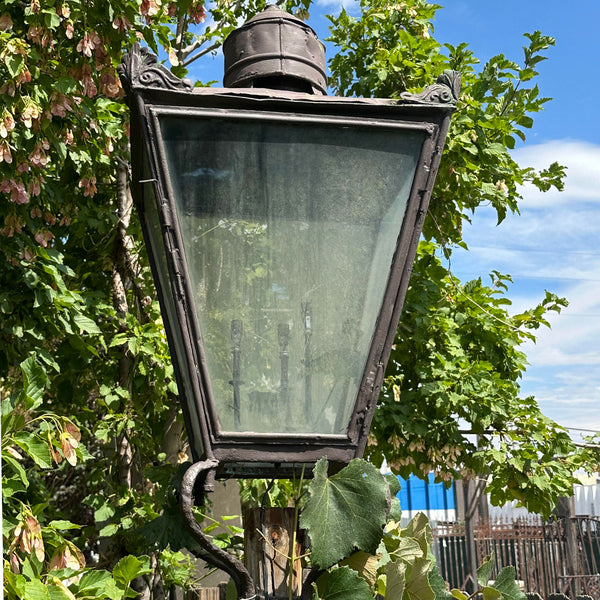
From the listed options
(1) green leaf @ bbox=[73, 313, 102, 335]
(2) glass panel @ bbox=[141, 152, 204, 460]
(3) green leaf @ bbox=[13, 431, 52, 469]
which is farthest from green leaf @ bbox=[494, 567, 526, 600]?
(1) green leaf @ bbox=[73, 313, 102, 335]

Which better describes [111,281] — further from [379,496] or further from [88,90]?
[379,496]

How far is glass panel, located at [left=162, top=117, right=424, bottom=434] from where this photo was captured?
156cm

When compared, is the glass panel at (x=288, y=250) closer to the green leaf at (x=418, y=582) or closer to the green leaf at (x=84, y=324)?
the green leaf at (x=418, y=582)

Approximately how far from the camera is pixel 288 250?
1.62 m

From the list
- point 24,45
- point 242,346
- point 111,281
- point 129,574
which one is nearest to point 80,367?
point 111,281

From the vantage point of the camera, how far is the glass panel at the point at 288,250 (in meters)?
1.56

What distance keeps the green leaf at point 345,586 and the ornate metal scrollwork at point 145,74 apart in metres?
0.98

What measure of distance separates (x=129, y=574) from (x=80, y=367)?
2.53 meters

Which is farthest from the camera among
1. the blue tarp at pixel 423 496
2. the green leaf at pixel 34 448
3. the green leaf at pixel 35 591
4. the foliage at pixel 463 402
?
the blue tarp at pixel 423 496

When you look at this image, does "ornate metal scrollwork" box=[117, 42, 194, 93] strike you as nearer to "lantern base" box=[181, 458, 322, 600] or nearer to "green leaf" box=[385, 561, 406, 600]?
"lantern base" box=[181, 458, 322, 600]

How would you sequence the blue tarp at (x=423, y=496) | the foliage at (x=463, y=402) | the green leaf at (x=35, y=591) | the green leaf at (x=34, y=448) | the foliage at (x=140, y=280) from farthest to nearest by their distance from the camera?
the blue tarp at (x=423, y=496) < the foliage at (x=463, y=402) < the foliage at (x=140, y=280) < the green leaf at (x=34, y=448) < the green leaf at (x=35, y=591)

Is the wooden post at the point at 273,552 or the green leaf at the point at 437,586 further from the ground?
the wooden post at the point at 273,552

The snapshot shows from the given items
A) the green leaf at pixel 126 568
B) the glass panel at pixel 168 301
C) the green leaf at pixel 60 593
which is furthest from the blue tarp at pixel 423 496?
the glass panel at pixel 168 301

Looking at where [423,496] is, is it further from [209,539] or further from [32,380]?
[209,539]
